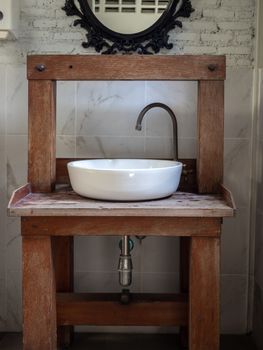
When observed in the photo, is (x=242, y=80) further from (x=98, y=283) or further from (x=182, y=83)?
(x=98, y=283)

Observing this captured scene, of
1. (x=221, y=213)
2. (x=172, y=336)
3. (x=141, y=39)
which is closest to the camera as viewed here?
(x=221, y=213)

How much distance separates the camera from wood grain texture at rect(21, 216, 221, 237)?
5.23ft

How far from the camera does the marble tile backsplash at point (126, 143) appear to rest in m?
2.23

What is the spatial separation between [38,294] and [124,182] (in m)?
0.46

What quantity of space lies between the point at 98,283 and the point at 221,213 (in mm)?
946

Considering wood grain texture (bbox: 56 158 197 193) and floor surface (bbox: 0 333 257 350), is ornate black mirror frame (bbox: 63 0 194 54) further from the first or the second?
floor surface (bbox: 0 333 257 350)

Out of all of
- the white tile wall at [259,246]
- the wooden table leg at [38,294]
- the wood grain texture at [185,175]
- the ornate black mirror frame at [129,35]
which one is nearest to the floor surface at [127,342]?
the white tile wall at [259,246]

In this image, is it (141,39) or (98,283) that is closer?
(141,39)

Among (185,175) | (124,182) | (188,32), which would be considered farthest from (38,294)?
(188,32)

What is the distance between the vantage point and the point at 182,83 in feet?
7.30

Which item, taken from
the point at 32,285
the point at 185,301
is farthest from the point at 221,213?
the point at 32,285

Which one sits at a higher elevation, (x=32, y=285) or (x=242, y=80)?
(x=242, y=80)

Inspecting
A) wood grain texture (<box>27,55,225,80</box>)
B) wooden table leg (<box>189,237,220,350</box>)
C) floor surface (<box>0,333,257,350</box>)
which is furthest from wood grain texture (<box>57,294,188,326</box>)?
wood grain texture (<box>27,55,225,80</box>)

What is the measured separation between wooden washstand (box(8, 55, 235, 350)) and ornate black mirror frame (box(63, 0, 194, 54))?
412mm
